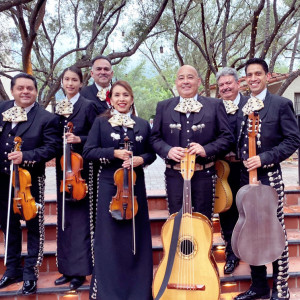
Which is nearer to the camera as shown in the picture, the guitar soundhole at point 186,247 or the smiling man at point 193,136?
the guitar soundhole at point 186,247

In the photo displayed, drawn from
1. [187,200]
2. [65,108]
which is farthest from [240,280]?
[65,108]

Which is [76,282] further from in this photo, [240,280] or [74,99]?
[74,99]

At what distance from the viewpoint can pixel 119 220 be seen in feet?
10.8

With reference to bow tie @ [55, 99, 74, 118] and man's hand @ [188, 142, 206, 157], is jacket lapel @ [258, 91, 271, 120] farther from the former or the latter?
bow tie @ [55, 99, 74, 118]

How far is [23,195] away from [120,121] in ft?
3.41

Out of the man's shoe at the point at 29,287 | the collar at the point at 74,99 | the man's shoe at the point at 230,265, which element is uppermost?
the collar at the point at 74,99

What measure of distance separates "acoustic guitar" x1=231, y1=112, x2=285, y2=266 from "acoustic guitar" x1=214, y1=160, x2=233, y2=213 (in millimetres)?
526

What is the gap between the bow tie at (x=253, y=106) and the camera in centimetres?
333

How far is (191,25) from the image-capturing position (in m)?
14.0

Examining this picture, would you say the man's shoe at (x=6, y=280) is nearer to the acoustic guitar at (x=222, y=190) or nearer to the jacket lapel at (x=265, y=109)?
the acoustic guitar at (x=222, y=190)

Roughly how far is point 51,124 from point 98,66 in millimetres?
999

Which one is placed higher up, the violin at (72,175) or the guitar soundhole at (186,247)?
the violin at (72,175)

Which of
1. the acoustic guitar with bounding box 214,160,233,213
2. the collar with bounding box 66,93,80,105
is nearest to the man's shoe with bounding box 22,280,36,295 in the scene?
the collar with bounding box 66,93,80,105

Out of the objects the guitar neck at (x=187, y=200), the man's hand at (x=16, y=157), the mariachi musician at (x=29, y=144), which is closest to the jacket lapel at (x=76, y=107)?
the mariachi musician at (x=29, y=144)
